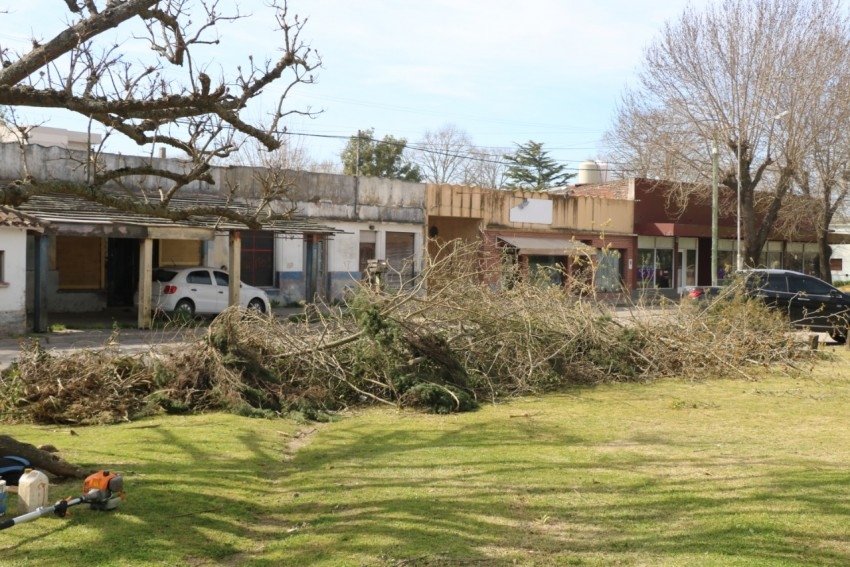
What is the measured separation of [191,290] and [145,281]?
2.40 m

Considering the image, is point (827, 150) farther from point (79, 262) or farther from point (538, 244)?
point (79, 262)

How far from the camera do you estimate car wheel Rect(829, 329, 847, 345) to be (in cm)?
2106

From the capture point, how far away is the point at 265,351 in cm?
1225

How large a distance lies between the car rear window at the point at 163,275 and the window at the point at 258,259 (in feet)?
17.8

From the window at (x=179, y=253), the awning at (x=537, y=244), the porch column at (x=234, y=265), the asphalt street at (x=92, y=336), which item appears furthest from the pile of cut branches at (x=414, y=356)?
the awning at (x=537, y=244)

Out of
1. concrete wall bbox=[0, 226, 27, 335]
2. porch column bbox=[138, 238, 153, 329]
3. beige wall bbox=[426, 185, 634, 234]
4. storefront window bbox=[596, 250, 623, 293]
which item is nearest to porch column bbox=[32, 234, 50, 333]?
concrete wall bbox=[0, 226, 27, 335]

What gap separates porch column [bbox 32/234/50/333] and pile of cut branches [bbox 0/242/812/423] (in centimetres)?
921

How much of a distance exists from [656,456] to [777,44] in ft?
93.9

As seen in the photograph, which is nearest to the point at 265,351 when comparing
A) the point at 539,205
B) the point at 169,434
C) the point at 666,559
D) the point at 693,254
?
the point at 169,434

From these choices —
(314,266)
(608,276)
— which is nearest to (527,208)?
(314,266)

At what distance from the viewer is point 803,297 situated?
69.1 ft

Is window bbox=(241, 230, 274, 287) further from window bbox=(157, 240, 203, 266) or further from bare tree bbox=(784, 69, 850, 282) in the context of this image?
bare tree bbox=(784, 69, 850, 282)

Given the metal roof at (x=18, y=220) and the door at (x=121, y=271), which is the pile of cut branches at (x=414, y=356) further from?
the door at (x=121, y=271)

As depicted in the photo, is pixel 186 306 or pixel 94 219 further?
pixel 186 306
